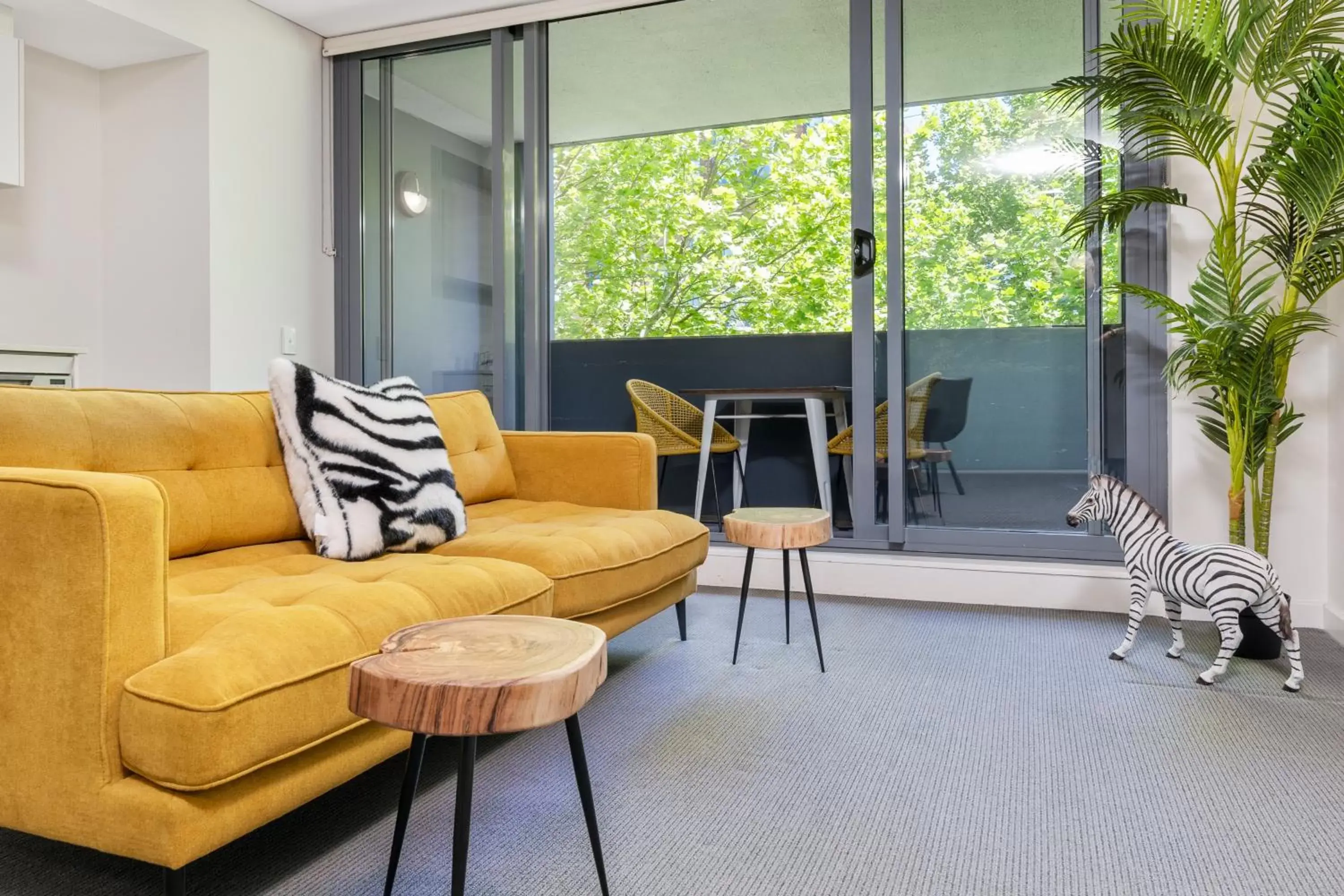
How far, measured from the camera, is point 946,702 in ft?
7.23

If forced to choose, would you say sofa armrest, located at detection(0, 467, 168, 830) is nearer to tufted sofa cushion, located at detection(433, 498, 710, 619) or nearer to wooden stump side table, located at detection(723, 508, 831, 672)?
tufted sofa cushion, located at detection(433, 498, 710, 619)

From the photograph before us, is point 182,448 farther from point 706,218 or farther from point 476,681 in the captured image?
point 706,218

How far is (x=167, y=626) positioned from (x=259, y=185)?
3.25 meters

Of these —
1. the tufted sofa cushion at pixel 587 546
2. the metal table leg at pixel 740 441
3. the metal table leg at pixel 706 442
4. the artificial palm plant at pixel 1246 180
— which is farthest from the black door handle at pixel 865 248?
the tufted sofa cushion at pixel 587 546

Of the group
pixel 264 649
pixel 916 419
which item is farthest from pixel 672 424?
pixel 264 649

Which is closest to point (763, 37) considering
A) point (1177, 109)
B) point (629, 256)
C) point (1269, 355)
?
point (629, 256)

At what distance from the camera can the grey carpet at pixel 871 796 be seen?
1368mm

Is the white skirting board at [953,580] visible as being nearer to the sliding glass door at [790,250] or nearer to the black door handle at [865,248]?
the sliding glass door at [790,250]

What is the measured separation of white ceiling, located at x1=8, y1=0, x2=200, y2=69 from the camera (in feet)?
10.8

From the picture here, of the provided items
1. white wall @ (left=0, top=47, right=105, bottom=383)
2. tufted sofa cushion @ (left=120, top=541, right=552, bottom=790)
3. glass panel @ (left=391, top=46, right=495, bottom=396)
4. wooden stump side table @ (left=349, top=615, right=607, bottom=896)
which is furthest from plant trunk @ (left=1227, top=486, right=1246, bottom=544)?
white wall @ (left=0, top=47, right=105, bottom=383)

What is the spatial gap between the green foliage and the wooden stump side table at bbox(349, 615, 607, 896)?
8.50 feet

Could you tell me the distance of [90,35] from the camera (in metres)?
3.53

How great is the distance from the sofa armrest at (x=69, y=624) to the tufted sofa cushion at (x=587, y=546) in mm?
882

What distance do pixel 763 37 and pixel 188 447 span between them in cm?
382
